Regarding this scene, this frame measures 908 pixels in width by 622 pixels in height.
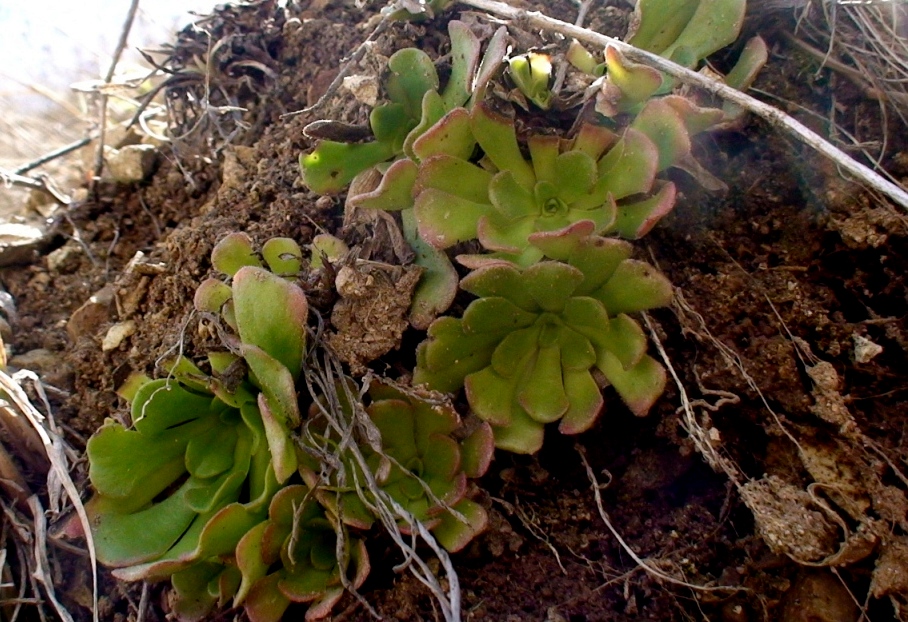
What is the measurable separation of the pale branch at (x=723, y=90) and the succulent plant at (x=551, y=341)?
41 cm

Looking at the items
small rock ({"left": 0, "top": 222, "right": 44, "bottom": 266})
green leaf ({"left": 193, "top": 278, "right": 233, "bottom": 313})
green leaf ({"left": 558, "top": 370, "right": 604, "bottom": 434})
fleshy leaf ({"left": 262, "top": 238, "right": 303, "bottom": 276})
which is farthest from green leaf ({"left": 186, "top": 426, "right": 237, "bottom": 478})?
small rock ({"left": 0, "top": 222, "right": 44, "bottom": 266})

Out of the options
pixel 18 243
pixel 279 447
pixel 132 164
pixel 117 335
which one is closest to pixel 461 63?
pixel 279 447

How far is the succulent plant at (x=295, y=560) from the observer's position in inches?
51.4

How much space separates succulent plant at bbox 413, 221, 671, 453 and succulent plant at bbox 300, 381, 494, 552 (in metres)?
0.07

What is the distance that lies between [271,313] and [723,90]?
3.43 ft

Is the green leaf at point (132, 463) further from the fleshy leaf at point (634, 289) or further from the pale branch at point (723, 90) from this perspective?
the pale branch at point (723, 90)

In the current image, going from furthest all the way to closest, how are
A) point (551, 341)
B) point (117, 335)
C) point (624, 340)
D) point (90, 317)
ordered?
point (90, 317), point (117, 335), point (551, 341), point (624, 340)

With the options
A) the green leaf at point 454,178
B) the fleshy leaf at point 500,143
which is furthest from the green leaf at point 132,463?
the fleshy leaf at point 500,143

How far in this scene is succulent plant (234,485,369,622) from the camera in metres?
1.31

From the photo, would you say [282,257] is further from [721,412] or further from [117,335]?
[721,412]

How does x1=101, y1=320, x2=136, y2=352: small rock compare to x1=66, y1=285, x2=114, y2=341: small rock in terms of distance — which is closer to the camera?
x1=101, y1=320, x2=136, y2=352: small rock

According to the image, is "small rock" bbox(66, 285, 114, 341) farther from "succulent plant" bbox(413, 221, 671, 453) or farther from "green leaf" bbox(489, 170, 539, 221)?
"green leaf" bbox(489, 170, 539, 221)

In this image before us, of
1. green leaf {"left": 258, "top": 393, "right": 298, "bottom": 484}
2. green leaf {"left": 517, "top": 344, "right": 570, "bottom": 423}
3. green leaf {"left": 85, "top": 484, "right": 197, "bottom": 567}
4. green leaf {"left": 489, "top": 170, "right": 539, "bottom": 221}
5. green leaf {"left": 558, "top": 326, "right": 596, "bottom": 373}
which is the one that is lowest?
green leaf {"left": 85, "top": 484, "right": 197, "bottom": 567}

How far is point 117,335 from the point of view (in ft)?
5.82
